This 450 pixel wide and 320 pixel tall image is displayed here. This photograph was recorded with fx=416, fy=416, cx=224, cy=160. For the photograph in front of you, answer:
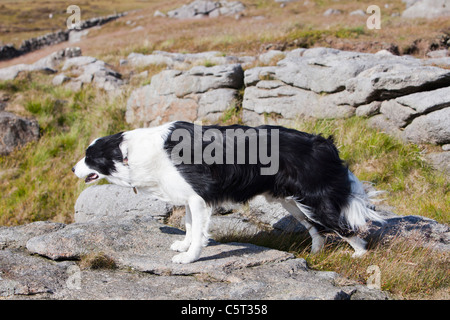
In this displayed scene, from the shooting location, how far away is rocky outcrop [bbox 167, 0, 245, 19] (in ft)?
116

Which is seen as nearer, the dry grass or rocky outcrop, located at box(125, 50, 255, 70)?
A: the dry grass

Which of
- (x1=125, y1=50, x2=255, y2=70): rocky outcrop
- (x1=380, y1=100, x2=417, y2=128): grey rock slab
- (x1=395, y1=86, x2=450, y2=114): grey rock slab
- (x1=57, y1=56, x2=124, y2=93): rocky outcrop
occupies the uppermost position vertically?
(x1=125, y1=50, x2=255, y2=70): rocky outcrop

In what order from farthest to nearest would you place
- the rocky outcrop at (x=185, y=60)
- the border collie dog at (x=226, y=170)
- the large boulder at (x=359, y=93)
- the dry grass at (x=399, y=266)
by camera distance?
the rocky outcrop at (x=185, y=60), the large boulder at (x=359, y=93), the border collie dog at (x=226, y=170), the dry grass at (x=399, y=266)

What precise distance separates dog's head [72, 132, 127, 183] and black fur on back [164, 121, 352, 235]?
50 centimetres

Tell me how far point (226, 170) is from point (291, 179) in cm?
65

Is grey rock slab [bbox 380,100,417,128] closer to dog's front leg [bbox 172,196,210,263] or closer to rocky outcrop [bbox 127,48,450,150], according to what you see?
rocky outcrop [bbox 127,48,450,150]

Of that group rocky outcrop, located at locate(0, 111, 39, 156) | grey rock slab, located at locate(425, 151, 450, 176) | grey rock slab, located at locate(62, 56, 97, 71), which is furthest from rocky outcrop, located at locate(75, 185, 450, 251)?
grey rock slab, located at locate(62, 56, 97, 71)

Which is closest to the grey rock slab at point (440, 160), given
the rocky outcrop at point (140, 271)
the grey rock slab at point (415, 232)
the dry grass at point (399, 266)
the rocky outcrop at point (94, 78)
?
the grey rock slab at point (415, 232)

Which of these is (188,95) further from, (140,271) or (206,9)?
(206,9)

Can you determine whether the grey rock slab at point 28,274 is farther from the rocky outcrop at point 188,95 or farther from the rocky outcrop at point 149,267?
the rocky outcrop at point 188,95

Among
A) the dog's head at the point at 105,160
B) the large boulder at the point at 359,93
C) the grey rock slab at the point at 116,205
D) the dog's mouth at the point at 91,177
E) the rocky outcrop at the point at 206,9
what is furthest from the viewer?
the rocky outcrop at the point at 206,9

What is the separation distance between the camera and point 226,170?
412cm

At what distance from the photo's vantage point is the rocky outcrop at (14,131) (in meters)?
9.88

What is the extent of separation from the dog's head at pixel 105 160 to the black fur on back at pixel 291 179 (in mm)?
498
